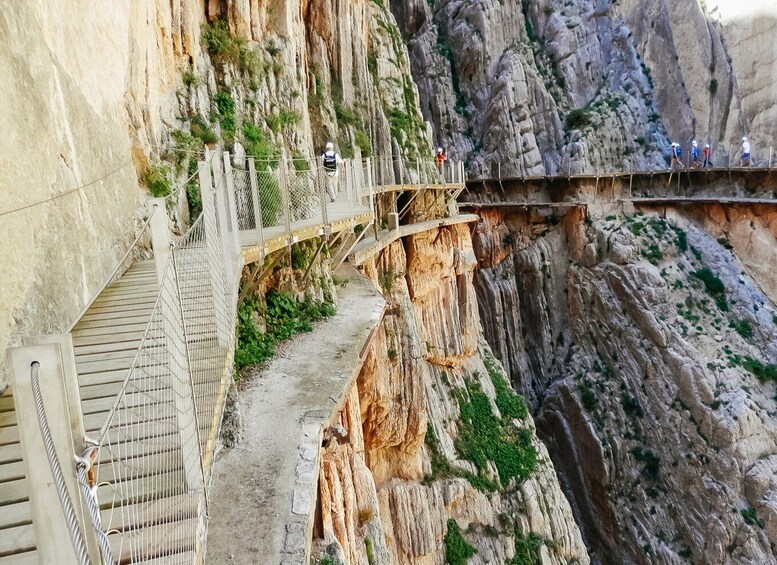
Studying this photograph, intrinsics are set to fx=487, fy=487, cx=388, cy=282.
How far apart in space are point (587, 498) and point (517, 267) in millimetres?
13157

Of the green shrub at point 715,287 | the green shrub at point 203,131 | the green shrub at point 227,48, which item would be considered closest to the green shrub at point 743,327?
the green shrub at point 715,287

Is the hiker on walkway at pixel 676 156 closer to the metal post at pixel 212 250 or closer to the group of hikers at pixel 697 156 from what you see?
the group of hikers at pixel 697 156

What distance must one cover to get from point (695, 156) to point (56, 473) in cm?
3622

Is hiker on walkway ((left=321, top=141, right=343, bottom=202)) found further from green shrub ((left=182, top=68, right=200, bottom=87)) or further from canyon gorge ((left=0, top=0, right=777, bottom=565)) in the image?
green shrub ((left=182, top=68, right=200, bottom=87))

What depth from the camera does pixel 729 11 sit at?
32.4 m

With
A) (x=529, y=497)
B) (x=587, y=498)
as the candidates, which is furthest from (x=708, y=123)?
(x=529, y=497)

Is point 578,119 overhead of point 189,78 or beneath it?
overhead

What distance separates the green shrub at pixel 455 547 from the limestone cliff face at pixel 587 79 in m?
24.2

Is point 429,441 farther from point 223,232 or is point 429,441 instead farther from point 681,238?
point 681,238

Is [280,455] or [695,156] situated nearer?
[280,455]

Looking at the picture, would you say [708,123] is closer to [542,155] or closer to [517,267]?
[542,155]

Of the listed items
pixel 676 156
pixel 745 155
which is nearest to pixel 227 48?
pixel 676 156

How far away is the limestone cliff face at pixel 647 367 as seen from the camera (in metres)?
21.3

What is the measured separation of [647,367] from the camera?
2442 centimetres
